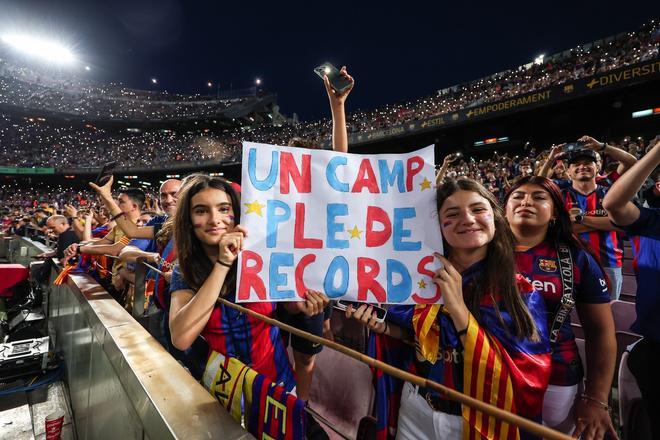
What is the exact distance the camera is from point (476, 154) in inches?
796

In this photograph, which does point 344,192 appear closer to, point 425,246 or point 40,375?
point 425,246

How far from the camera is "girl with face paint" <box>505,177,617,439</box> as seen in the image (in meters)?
1.43

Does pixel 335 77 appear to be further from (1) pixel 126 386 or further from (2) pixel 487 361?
(1) pixel 126 386

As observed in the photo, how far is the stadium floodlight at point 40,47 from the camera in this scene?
123 feet

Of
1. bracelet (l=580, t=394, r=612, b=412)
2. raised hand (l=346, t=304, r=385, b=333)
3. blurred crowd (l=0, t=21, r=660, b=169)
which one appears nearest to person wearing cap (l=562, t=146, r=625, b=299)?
bracelet (l=580, t=394, r=612, b=412)

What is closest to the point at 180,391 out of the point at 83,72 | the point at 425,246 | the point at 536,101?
the point at 425,246

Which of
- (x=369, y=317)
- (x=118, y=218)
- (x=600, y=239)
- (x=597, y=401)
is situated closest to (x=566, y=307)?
(x=597, y=401)

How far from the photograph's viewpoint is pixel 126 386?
1.48 m

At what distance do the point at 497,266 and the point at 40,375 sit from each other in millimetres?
4193

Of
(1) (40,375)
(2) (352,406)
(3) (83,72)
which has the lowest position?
(1) (40,375)

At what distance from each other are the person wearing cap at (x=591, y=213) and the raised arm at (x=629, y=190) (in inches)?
37.8

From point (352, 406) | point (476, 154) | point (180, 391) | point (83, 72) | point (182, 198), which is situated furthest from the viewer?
point (83, 72)

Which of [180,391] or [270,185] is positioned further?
[270,185]

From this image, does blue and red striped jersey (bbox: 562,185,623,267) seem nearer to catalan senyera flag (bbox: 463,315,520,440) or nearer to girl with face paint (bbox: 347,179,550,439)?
girl with face paint (bbox: 347,179,550,439)
